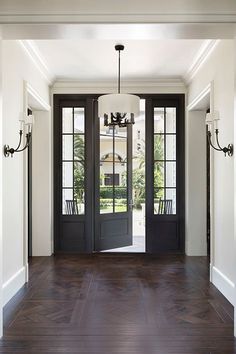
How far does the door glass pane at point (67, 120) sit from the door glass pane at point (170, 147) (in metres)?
1.87

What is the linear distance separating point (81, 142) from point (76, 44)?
87.4 inches

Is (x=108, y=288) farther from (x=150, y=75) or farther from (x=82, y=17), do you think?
(x=150, y=75)

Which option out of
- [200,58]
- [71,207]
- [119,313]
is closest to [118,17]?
[200,58]

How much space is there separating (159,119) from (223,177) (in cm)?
276

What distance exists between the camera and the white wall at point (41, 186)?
20.7 feet

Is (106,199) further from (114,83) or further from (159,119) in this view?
(114,83)

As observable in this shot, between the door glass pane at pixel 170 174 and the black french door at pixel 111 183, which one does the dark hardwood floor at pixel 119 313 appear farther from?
the door glass pane at pixel 170 174

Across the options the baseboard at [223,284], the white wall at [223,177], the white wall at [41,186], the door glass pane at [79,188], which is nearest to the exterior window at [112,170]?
the door glass pane at [79,188]

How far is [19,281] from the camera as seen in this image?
4.39 meters

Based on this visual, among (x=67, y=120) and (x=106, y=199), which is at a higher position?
(x=67, y=120)

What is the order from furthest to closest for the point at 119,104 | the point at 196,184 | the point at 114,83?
the point at 114,83 → the point at 196,184 → the point at 119,104

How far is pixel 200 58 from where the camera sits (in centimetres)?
518

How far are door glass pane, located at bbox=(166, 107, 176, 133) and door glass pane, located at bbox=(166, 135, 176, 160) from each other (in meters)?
0.13

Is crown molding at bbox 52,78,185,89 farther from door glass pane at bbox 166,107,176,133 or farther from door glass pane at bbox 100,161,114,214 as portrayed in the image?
door glass pane at bbox 100,161,114,214
